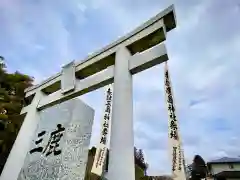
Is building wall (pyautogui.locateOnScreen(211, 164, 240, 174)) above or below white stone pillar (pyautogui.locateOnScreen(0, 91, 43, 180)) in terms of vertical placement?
above

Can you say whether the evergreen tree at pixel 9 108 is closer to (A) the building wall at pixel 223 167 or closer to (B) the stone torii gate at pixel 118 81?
(B) the stone torii gate at pixel 118 81

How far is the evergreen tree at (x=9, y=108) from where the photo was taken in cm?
863

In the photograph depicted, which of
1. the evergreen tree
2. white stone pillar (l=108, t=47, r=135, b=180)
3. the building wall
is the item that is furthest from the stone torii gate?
the building wall

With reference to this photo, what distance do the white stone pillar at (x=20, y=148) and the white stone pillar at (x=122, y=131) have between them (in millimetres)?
3016

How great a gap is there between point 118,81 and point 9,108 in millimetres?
6655

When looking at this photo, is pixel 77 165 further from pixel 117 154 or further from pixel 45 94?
pixel 45 94

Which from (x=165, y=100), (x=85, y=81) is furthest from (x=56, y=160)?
(x=85, y=81)

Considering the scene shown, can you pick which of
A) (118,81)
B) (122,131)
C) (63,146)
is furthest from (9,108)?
(63,146)

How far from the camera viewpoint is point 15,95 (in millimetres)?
9898

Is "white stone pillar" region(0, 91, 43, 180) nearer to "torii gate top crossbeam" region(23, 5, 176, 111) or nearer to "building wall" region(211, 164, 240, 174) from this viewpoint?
"torii gate top crossbeam" region(23, 5, 176, 111)

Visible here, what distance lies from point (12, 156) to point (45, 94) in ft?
6.71

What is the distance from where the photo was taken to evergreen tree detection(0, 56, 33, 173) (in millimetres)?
8633

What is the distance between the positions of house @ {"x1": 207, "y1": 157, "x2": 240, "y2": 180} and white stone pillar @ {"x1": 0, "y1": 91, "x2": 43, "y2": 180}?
952 cm

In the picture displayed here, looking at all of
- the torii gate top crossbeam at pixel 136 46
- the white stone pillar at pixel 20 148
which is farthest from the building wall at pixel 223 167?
the white stone pillar at pixel 20 148
